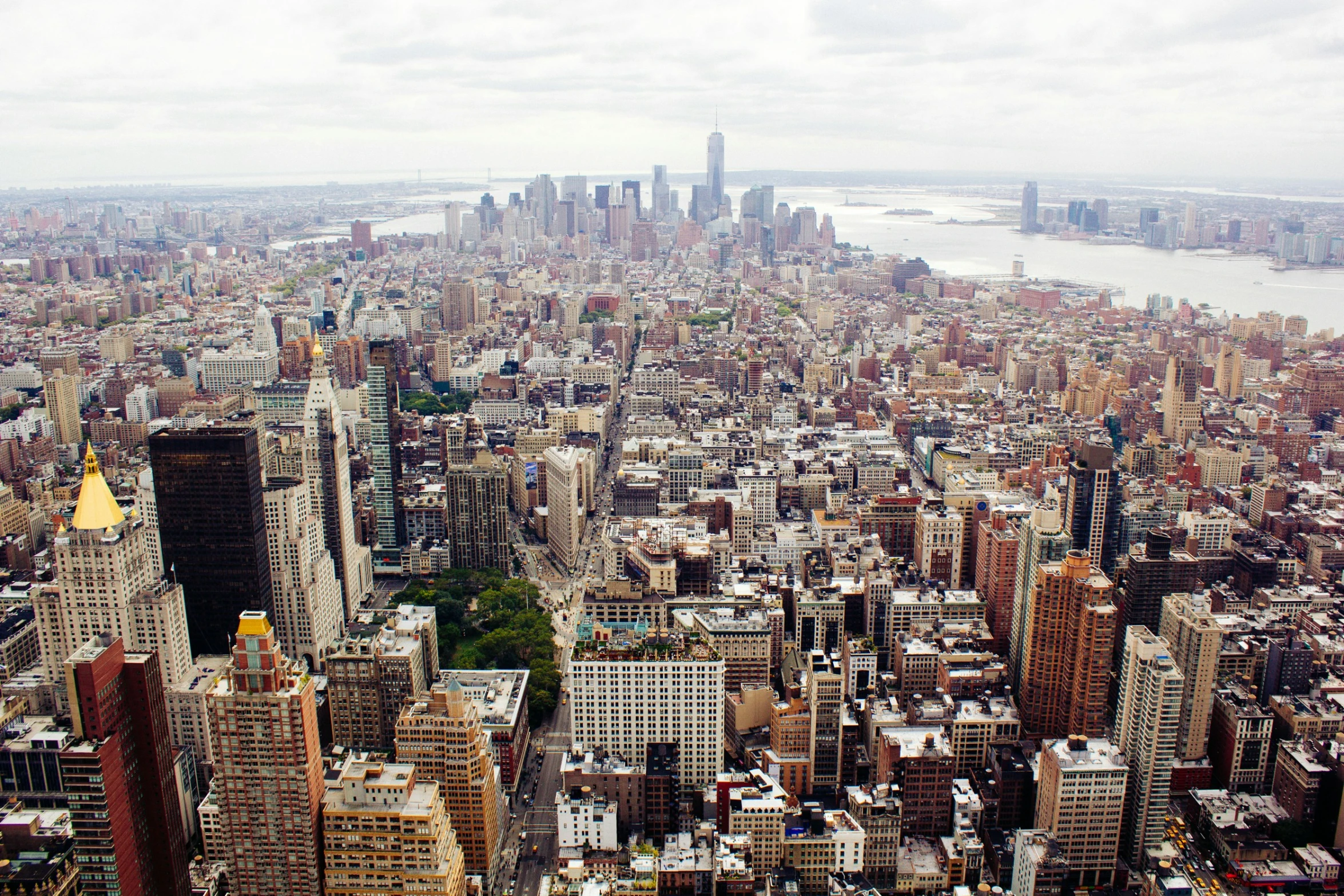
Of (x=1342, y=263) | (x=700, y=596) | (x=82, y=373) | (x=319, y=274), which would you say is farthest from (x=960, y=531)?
(x=319, y=274)

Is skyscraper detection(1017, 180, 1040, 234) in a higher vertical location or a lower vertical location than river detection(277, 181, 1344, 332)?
higher

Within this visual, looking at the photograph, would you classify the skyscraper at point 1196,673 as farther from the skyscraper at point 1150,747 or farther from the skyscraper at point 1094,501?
the skyscraper at point 1094,501

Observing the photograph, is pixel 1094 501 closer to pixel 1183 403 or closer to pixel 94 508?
pixel 1183 403

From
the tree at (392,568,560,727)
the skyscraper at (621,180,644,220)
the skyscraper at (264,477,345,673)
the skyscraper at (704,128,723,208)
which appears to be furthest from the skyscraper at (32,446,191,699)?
the skyscraper at (704,128,723,208)

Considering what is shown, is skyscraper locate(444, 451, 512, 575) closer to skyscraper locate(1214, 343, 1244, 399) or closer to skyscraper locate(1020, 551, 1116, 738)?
skyscraper locate(1020, 551, 1116, 738)

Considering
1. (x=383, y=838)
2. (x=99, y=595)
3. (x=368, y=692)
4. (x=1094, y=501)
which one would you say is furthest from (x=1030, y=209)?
(x=383, y=838)

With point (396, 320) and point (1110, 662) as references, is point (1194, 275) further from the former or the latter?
point (1110, 662)

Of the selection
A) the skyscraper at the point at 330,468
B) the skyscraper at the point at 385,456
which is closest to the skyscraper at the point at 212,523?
the skyscraper at the point at 330,468

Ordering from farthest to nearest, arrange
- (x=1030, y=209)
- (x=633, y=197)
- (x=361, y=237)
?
(x=633, y=197)
(x=1030, y=209)
(x=361, y=237)
